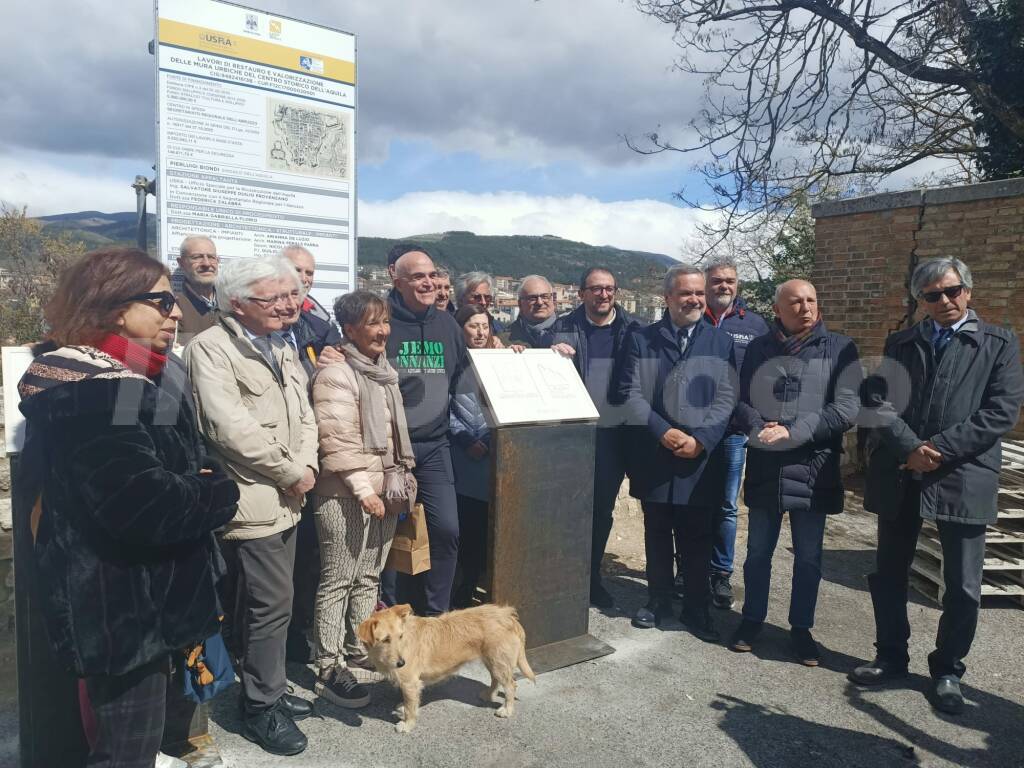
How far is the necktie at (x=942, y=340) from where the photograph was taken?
11.3ft

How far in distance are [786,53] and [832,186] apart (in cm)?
263

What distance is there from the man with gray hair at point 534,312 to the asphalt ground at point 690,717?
1.95 m

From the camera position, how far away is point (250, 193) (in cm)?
459

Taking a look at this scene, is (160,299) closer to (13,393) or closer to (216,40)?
(13,393)

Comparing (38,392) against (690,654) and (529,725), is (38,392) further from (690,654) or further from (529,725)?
(690,654)

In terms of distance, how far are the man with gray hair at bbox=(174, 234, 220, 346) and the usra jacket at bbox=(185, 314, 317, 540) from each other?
4.54 ft

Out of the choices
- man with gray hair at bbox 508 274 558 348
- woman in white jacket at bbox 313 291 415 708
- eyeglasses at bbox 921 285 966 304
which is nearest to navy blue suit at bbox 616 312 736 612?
man with gray hair at bbox 508 274 558 348

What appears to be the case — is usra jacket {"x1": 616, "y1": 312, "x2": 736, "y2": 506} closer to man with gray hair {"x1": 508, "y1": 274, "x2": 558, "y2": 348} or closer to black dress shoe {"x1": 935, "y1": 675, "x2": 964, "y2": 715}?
man with gray hair {"x1": 508, "y1": 274, "x2": 558, "y2": 348}

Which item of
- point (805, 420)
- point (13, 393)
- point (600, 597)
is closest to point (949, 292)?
point (805, 420)

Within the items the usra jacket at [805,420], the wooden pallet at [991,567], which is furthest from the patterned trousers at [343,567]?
the wooden pallet at [991,567]

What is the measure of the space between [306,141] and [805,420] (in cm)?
367

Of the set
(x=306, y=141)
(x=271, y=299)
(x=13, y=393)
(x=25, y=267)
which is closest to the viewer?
(x=13, y=393)

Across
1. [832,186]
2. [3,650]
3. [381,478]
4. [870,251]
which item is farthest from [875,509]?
[832,186]

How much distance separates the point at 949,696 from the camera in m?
3.34
